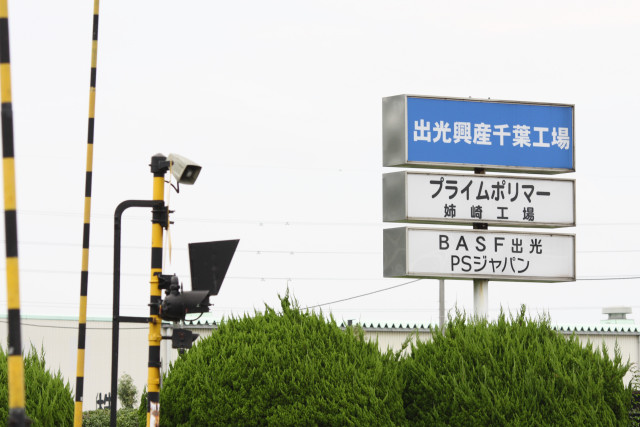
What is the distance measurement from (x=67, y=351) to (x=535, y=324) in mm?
27448

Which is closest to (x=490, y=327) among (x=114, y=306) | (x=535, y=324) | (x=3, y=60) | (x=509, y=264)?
(x=535, y=324)

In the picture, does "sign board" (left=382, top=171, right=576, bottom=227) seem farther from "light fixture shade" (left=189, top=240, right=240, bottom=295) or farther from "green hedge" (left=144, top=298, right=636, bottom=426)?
"light fixture shade" (left=189, top=240, right=240, bottom=295)

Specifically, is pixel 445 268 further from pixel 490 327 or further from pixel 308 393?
pixel 308 393

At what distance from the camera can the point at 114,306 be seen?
1323 centimetres

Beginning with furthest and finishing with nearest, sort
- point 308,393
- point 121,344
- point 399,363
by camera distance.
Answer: point 121,344 → point 399,363 → point 308,393

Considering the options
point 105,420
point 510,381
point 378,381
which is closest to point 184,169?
point 378,381

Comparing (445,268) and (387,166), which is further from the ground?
(387,166)

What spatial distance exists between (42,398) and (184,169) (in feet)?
17.8

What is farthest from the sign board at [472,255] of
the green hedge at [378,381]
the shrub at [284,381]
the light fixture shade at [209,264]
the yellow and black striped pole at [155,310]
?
the yellow and black striped pole at [155,310]

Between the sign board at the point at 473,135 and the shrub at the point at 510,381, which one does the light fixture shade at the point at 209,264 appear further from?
the sign board at the point at 473,135

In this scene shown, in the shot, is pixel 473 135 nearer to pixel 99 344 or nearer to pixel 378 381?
pixel 378 381

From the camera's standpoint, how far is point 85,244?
15297 millimetres

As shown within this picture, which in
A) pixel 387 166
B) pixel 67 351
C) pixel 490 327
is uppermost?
pixel 387 166

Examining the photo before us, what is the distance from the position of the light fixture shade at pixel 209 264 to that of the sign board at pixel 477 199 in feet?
18.5
